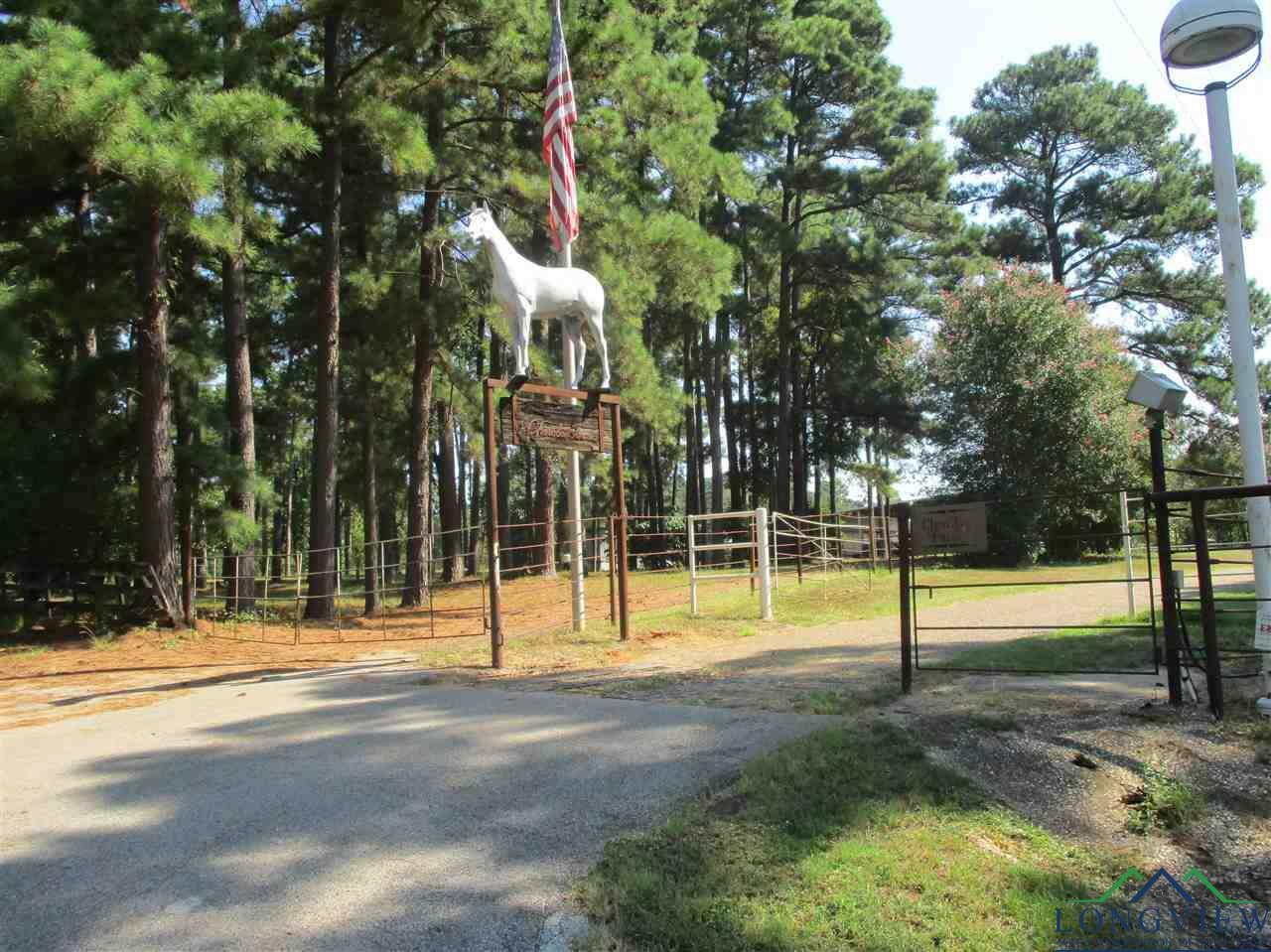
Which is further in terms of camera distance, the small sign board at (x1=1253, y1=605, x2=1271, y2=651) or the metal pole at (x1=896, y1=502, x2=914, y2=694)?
the metal pole at (x1=896, y1=502, x2=914, y2=694)

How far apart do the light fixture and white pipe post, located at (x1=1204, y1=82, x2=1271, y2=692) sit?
0.20 meters

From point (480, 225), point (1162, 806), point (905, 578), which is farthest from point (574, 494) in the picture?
point (1162, 806)

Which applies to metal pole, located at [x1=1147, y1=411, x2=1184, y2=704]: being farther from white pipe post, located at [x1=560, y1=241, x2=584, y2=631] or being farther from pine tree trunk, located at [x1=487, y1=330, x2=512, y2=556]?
pine tree trunk, located at [x1=487, y1=330, x2=512, y2=556]

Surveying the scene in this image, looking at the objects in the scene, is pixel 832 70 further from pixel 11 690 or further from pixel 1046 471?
pixel 11 690

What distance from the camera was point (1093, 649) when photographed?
7.08 metres

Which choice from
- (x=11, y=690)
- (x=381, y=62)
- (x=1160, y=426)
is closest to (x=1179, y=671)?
(x=1160, y=426)

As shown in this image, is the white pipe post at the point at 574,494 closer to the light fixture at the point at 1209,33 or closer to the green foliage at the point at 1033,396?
the light fixture at the point at 1209,33

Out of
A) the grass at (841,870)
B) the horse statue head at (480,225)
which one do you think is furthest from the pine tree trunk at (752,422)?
the grass at (841,870)

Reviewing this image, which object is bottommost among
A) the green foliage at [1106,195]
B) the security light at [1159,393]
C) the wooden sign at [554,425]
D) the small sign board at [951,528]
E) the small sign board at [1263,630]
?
the small sign board at [1263,630]

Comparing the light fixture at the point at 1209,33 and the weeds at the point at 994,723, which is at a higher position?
the light fixture at the point at 1209,33

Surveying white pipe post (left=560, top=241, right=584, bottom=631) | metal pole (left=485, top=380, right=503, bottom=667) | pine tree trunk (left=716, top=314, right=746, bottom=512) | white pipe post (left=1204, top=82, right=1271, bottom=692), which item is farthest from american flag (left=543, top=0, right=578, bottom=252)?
pine tree trunk (left=716, top=314, right=746, bottom=512)

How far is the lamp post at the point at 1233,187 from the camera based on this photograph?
16.7 feet

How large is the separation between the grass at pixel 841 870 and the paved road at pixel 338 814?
324 mm

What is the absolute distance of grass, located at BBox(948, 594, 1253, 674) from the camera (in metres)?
6.43
